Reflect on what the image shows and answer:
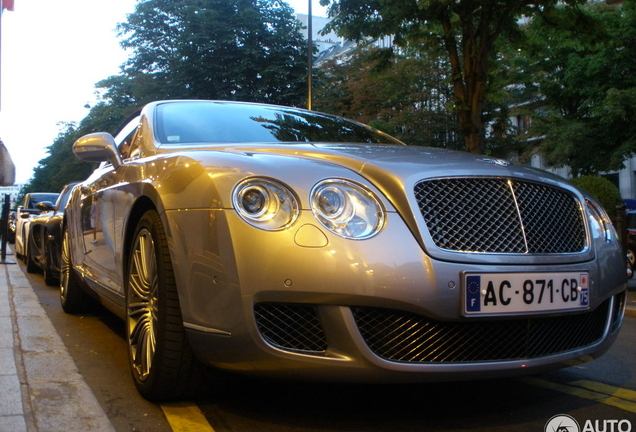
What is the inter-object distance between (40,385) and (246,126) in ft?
5.56

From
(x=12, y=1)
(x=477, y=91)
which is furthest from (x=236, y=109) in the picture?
(x=477, y=91)

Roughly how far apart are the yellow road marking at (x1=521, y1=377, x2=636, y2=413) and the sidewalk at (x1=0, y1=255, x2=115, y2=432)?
6.71 feet

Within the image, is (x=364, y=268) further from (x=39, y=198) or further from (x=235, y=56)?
(x=235, y=56)

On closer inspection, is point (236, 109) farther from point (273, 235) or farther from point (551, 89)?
point (551, 89)

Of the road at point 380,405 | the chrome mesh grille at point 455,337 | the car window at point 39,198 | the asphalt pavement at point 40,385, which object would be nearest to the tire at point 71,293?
the asphalt pavement at point 40,385

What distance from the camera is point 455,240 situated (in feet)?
9.48

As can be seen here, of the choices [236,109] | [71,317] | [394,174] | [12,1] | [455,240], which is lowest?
[71,317]

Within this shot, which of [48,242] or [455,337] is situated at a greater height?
[455,337]

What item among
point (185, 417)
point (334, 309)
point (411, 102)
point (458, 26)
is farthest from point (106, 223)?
point (411, 102)

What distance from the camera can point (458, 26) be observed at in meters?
13.0

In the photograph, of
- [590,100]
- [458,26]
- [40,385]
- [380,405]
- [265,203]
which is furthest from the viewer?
[590,100]

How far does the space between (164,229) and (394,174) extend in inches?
37.5

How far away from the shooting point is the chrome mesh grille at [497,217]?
2916 mm

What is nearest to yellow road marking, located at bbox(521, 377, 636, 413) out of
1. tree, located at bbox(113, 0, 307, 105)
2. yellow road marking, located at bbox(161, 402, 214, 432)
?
yellow road marking, located at bbox(161, 402, 214, 432)
